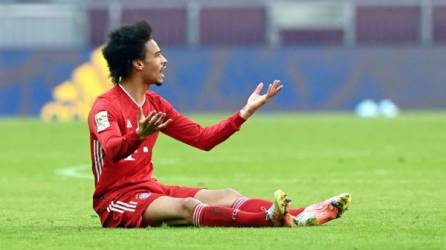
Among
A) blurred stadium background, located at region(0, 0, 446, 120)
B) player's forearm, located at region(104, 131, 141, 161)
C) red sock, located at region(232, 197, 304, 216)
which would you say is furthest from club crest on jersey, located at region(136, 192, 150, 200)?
blurred stadium background, located at region(0, 0, 446, 120)

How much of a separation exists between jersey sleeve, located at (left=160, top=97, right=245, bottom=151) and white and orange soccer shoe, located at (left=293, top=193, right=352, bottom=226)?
876 millimetres

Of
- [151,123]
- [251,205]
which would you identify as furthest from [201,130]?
[151,123]

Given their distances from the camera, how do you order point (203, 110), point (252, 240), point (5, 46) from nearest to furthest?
1. point (252, 240)
2. point (203, 110)
3. point (5, 46)

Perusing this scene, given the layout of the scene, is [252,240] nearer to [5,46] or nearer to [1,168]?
[1,168]

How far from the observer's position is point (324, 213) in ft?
37.2

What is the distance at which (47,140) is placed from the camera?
98.2 ft

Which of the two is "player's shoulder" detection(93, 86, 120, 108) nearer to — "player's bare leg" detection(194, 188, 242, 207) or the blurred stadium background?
"player's bare leg" detection(194, 188, 242, 207)

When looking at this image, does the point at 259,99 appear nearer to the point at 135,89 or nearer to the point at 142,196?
the point at 135,89

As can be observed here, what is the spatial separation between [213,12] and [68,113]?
22.4 feet

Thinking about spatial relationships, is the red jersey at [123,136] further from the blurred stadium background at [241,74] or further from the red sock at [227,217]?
the blurred stadium background at [241,74]

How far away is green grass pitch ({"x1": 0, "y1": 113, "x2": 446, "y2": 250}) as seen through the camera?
10500mm

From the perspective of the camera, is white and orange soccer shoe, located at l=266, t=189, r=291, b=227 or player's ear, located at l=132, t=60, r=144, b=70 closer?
white and orange soccer shoe, located at l=266, t=189, r=291, b=227

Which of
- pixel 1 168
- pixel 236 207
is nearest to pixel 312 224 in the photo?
pixel 236 207

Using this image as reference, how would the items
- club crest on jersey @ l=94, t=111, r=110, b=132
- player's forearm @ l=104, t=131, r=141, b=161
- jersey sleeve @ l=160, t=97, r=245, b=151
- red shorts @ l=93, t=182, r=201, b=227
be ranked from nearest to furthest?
player's forearm @ l=104, t=131, r=141, b=161
club crest on jersey @ l=94, t=111, r=110, b=132
red shorts @ l=93, t=182, r=201, b=227
jersey sleeve @ l=160, t=97, r=245, b=151
